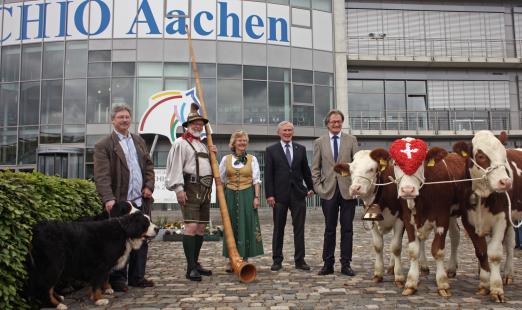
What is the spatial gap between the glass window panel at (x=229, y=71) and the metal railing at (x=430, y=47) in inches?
317

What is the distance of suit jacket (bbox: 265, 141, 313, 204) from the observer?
798 cm

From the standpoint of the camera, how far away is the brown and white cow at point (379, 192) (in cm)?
616

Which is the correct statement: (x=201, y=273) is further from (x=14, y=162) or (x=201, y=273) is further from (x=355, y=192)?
(x=14, y=162)

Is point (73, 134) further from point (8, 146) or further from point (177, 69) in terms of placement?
point (177, 69)

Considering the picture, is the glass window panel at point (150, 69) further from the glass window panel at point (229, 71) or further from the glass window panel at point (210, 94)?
the glass window panel at point (229, 71)

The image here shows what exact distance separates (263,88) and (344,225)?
20477 millimetres

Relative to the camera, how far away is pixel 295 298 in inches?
227

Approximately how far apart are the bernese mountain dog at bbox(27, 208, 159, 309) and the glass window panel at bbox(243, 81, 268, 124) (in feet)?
68.7

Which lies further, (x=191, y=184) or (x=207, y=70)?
(x=207, y=70)

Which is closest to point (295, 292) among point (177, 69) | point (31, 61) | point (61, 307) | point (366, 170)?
point (366, 170)

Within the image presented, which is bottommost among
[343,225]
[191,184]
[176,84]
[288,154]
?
[343,225]

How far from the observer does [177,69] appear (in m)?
26.4

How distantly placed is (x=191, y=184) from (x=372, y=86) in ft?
84.9

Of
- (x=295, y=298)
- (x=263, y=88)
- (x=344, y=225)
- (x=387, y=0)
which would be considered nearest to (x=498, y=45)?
(x=387, y=0)
